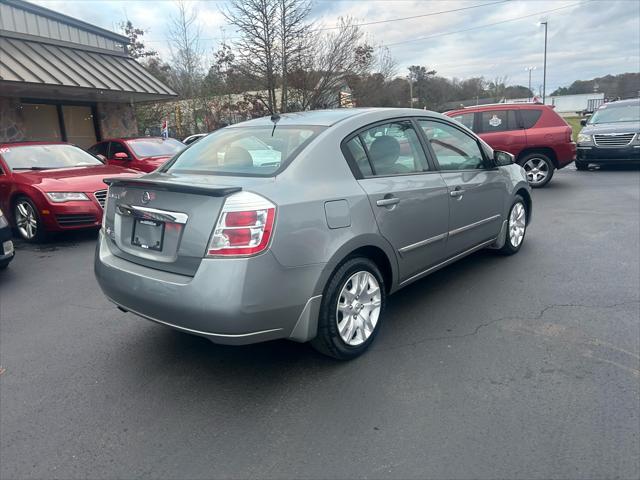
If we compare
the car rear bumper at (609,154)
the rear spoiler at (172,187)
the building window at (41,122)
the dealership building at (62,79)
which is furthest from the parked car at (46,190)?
the car rear bumper at (609,154)

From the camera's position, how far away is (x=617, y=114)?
512 inches

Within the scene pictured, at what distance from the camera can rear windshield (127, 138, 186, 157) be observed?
34.2 ft

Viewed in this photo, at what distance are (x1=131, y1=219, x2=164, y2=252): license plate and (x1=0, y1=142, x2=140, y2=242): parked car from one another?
4016 mm

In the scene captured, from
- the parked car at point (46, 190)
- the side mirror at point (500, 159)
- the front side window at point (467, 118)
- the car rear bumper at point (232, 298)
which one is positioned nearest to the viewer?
the car rear bumper at point (232, 298)

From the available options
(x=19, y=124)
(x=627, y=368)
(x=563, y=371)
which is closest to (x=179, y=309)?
(x=563, y=371)

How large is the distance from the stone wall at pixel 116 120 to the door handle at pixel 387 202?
46.5 ft

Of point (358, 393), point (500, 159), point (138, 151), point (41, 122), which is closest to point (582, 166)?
point (500, 159)

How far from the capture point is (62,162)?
25.8 ft

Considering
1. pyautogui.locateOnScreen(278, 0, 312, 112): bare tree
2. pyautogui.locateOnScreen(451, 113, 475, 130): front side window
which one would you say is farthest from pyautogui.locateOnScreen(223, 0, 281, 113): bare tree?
pyautogui.locateOnScreen(451, 113, 475, 130): front side window

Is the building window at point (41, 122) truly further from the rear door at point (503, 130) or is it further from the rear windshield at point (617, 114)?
the rear windshield at point (617, 114)

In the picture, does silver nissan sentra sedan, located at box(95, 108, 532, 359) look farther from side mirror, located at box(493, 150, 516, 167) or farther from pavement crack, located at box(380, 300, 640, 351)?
side mirror, located at box(493, 150, 516, 167)

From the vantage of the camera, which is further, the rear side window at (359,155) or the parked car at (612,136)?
the parked car at (612,136)

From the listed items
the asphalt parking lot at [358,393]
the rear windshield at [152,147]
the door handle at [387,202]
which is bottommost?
the asphalt parking lot at [358,393]

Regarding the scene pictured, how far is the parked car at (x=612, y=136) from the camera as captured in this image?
1180 cm
